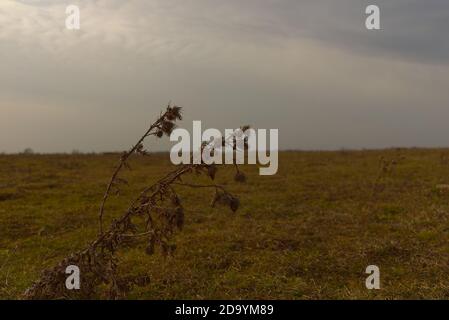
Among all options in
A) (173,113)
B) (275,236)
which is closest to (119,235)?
(173,113)

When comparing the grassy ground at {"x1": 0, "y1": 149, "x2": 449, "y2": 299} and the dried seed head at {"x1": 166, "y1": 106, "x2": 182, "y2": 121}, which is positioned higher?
the dried seed head at {"x1": 166, "y1": 106, "x2": 182, "y2": 121}

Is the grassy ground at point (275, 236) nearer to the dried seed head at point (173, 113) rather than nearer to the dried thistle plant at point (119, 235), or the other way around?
the dried thistle plant at point (119, 235)

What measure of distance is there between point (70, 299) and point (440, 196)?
11.8 meters

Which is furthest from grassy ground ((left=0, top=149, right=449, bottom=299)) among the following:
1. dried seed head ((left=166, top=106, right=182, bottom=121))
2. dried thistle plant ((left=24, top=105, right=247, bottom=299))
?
dried seed head ((left=166, top=106, right=182, bottom=121))

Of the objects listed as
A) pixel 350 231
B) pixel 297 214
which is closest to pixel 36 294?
pixel 350 231

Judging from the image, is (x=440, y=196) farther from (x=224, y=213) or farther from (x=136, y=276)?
(x=136, y=276)

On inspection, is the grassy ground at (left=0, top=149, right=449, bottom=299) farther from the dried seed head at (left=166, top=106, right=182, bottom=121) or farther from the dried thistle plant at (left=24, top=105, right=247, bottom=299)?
the dried seed head at (left=166, top=106, right=182, bottom=121)

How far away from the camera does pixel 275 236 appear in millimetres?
10719

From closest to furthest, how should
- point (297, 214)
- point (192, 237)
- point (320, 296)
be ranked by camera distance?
point (320, 296)
point (192, 237)
point (297, 214)

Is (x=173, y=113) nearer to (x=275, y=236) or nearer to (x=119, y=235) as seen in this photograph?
(x=119, y=235)

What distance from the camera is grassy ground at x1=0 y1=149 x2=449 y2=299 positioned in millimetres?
8000

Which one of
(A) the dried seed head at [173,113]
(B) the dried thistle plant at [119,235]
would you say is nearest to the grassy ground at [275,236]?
(B) the dried thistle plant at [119,235]

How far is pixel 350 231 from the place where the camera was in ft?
37.1

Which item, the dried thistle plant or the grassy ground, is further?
the grassy ground
